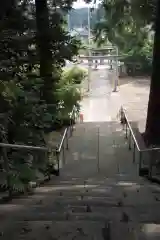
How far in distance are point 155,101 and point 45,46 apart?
3420 millimetres

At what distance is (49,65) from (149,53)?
19.0 meters

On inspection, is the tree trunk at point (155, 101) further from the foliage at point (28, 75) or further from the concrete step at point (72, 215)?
the concrete step at point (72, 215)

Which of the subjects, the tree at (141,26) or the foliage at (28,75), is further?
the tree at (141,26)

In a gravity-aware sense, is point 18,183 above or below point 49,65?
below

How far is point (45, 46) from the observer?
10078 millimetres

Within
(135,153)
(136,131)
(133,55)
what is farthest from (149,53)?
(135,153)

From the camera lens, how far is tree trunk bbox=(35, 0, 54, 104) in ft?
32.1

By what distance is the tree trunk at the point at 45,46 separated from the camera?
9789 mm

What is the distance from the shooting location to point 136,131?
1094 cm

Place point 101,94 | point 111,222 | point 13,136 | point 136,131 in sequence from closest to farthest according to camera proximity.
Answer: point 111,222 < point 13,136 < point 136,131 < point 101,94

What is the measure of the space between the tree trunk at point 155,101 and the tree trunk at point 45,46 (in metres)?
2.95

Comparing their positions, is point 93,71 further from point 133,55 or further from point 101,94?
A: point 101,94

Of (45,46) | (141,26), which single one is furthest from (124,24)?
(45,46)

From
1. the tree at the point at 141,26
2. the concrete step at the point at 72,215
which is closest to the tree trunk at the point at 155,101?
the tree at the point at 141,26
